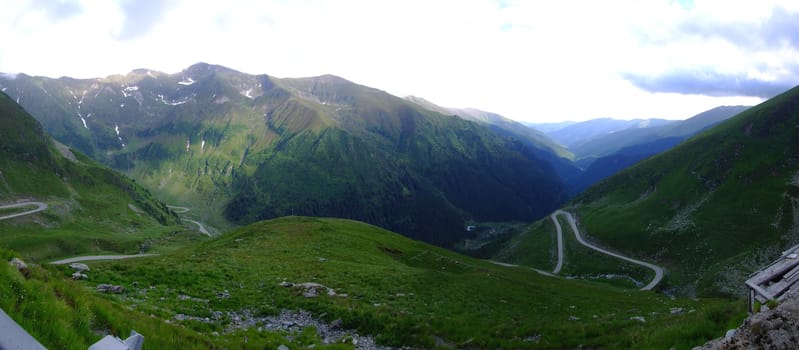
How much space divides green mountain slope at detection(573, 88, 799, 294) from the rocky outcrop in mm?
86748

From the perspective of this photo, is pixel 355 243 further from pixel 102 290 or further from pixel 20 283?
pixel 20 283

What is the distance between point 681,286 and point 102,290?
10588cm

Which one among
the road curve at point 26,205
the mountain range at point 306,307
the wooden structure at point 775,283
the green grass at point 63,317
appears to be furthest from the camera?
the road curve at point 26,205

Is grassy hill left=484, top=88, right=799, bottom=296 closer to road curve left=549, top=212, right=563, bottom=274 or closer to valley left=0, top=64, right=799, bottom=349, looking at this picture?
valley left=0, top=64, right=799, bottom=349

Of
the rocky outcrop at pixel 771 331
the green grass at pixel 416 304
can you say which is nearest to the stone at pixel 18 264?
the green grass at pixel 416 304

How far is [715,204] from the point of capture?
382 ft

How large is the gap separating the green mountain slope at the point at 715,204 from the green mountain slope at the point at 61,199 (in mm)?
143698

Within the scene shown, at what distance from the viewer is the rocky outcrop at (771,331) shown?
7.24 m

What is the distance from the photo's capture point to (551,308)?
28.0 metres

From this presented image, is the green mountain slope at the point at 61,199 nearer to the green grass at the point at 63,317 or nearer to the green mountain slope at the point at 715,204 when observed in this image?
the green grass at the point at 63,317

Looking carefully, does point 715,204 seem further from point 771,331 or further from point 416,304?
point 771,331

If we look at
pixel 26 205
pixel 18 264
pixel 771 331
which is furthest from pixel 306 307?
pixel 26 205

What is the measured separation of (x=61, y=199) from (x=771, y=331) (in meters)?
180

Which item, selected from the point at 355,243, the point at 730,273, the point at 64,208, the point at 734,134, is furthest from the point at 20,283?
the point at 734,134
